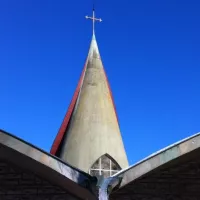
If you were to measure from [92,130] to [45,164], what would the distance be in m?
4.99

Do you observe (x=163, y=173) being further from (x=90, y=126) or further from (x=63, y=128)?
(x=63, y=128)

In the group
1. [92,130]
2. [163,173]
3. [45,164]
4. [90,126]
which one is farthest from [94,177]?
[90,126]

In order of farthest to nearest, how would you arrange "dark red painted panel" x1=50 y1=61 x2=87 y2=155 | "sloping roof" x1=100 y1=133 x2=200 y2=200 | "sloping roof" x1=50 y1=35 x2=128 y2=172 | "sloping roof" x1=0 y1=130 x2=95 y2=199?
"dark red painted panel" x1=50 y1=61 x2=87 y2=155, "sloping roof" x1=50 y1=35 x2=128 y2=172, "sloping roof" x1=100 y1=133 x2=200 y2=200, "sloping roof" x1=0 y1=130 x2=95 y2=199

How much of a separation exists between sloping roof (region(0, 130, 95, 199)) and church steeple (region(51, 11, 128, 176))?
12.4 ft

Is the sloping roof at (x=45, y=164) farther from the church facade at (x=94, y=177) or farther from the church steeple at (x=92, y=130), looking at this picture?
the church steeple at (x=92, y=130)

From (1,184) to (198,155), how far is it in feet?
9.52

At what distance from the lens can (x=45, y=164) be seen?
5.95 m

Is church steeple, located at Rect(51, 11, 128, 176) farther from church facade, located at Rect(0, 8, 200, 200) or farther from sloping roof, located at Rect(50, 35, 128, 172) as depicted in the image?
church facade, located at Rect(0, 8, 200, 200)

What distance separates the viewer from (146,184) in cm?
662

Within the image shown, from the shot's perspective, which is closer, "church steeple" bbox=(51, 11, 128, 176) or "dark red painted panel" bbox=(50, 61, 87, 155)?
"church steeple" bbox=(51, 11, 128, 176)

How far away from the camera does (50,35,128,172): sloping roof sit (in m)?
10.6

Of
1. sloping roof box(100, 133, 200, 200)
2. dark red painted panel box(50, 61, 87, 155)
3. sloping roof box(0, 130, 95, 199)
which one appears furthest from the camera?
dark red painted panel box(50, 61, 87, 155)

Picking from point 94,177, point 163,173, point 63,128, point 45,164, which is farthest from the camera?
point 63,128

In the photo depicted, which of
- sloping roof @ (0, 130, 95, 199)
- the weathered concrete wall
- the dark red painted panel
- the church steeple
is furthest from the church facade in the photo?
the dark red painted panel
